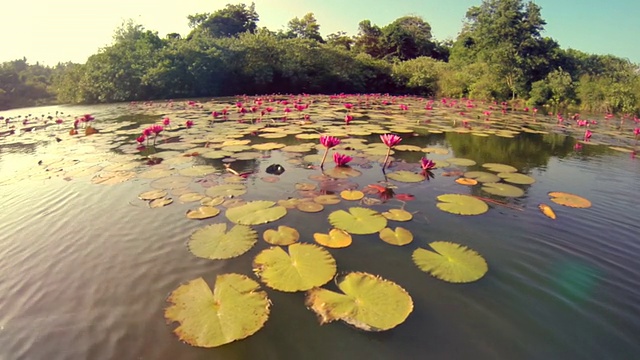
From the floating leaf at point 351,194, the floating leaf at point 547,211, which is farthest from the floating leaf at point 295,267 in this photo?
the floating leaf at point 547,211

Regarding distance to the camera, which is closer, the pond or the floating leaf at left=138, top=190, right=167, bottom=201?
the pond

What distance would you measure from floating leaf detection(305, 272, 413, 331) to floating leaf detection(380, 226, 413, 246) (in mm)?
637

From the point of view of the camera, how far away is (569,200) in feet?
12.3

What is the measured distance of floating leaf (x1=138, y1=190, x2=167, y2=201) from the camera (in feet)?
12.3

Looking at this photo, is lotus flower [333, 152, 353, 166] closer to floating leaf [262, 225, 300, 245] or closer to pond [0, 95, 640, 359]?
pond [0, 95, 640, 359]

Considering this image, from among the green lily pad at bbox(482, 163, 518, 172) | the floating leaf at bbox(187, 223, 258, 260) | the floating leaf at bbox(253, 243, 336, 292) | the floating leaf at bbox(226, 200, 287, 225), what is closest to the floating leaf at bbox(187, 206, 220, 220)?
the floating leaf at bbox(226, 200, 287, 225)

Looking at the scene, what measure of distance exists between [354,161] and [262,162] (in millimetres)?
1547

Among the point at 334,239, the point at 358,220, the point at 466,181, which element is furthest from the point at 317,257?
the point at 466,181

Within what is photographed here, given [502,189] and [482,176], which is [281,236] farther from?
[482,176]

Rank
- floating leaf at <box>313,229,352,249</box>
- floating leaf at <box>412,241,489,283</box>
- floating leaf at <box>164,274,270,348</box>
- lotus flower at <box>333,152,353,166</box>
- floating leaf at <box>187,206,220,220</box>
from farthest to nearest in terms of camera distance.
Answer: lotus flower at <box>333,152,353,166</box>
floating leaf at <box>187,206,220,220</box>
floating leaf at <box>313,229,352,249</box>
floating leaf at <box>412,241,489,283</box>
floating leaf at <box>164,274,270,348</box>

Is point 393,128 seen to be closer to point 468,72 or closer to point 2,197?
point 2,197

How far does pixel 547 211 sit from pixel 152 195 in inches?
175

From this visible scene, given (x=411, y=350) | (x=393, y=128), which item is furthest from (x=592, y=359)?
(x=393, y=128)

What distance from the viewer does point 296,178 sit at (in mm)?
4527
